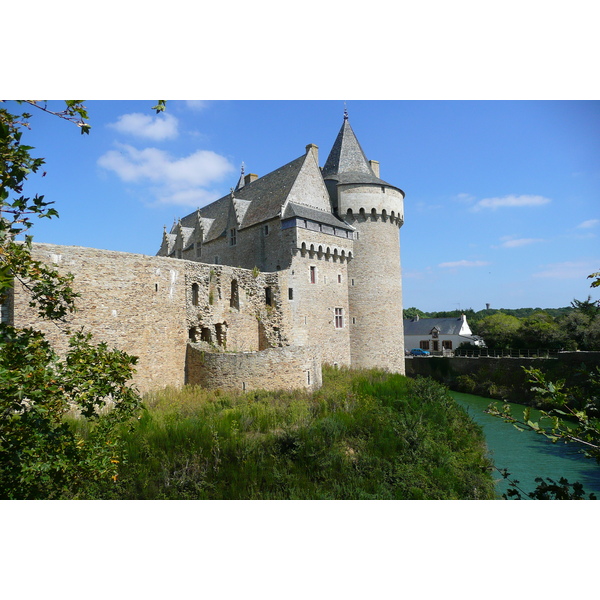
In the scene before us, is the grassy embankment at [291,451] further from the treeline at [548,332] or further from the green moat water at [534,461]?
the treeline at [548,332]

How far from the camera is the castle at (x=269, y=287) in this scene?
13.9m

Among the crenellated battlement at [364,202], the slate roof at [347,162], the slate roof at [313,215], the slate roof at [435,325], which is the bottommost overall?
the slate roof at [435,325]

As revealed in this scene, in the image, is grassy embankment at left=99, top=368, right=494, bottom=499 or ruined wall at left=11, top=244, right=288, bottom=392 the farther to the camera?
ruined wall at left=11, top=244, right=288, bottom=392

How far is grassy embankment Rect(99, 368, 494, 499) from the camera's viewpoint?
9.46 m

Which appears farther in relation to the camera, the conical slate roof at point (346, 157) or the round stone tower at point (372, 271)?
the conical slate roof at point (346, 157)

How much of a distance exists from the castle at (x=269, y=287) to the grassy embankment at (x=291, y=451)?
1.39 m

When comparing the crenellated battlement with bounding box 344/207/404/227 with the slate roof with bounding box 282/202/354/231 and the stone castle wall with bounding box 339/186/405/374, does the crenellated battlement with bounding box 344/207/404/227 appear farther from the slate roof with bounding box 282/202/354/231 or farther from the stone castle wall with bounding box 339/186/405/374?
the slate roof with bounding box 282/202/354/231

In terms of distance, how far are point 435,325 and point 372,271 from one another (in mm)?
32315

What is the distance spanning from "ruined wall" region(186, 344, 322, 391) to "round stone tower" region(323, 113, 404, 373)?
843cm

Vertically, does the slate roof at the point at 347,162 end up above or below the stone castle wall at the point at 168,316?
above

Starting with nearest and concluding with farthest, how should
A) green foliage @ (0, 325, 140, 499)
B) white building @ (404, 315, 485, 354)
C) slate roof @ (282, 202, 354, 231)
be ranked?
green foliage @ (0, 325, 140, 499) → slate roof @ (282, 202, 354, 231) → white building @ (404, 315, 485, 354)

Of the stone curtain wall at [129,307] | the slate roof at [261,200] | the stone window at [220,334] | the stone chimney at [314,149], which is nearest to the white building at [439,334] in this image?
the stone chimney at [314,149]

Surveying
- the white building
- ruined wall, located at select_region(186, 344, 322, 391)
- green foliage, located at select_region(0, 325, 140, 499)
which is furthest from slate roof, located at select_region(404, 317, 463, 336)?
green foliage, located at select_region(0, 325, 140, 499)

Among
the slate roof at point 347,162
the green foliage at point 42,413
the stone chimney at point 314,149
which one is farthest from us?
the slate roof at point 347,162
